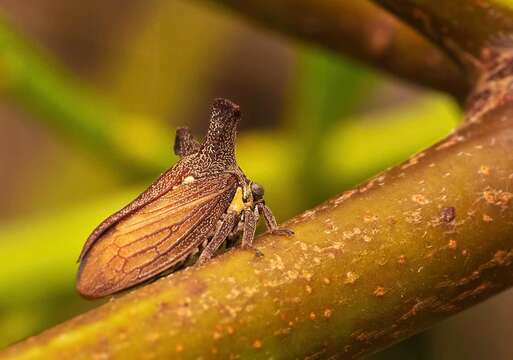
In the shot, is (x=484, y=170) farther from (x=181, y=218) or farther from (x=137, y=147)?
(x=137, y=147)

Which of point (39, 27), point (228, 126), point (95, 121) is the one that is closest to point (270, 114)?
point (39, 27)

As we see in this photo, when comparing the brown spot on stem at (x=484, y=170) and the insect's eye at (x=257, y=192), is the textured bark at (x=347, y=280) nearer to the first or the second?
the brown spot on stem at (x=484, y=170)

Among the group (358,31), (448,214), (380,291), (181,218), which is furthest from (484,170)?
(358,31)

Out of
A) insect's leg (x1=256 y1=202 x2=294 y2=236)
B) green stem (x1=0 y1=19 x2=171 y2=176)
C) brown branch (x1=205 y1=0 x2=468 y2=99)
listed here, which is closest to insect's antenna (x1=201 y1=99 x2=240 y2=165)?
insect's leg (x1=256 y1=202 x2=294 y2=236)

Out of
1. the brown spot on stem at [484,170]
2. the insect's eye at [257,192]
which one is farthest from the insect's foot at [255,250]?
the insect's eye at [257,192]

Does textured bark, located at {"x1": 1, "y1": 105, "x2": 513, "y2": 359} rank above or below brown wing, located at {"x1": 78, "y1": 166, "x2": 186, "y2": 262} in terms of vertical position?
below

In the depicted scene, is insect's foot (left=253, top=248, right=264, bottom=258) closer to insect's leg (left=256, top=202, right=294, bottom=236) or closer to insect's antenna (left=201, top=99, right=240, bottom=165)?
insect's leg (left=256, top=202, right=294, bottom=236)

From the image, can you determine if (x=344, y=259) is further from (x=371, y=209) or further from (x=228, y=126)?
(x=228, y=126)
